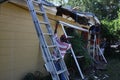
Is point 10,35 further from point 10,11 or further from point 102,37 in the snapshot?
point 102,37

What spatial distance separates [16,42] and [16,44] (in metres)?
0.06

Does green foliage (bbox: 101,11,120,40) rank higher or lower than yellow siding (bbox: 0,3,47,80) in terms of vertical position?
lower

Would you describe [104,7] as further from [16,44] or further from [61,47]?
[16,44]

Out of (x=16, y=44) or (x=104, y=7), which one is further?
(x=104, y=7)

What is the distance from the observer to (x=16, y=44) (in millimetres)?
6598

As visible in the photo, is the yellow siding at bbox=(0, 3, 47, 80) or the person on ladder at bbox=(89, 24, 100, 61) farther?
the person on ladder at bbox=(89, 24, 100, 61)

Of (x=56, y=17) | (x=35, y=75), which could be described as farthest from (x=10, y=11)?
(x=56, y=17)

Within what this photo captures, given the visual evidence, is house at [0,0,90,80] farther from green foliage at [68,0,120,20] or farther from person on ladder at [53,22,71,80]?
green foliage at [68,0,120,20]

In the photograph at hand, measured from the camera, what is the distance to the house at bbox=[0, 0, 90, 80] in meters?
6.10

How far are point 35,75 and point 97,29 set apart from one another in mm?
6546

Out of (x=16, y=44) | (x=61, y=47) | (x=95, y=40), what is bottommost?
(x=95, y=40)

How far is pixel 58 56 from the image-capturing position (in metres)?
6.05

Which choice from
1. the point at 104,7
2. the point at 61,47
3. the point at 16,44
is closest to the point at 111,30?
the point at 61,47

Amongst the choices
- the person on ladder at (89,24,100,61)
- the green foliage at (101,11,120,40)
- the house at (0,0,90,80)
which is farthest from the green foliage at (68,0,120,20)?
the house at (0,0,90,80)
